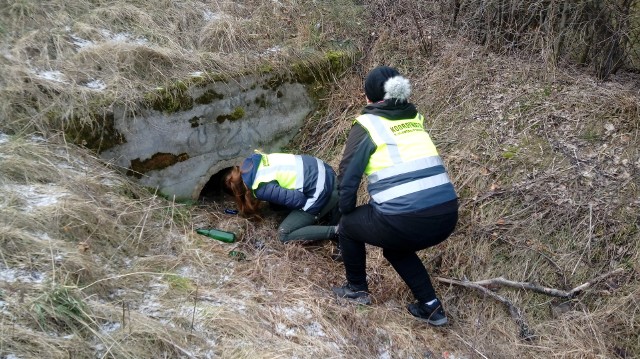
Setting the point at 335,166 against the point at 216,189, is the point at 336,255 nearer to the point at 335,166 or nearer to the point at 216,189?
the point at 335,166

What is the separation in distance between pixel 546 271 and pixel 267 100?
128 inches

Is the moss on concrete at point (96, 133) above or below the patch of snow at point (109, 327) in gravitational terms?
above

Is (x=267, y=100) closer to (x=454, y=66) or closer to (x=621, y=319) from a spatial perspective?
(x=454, y=66)

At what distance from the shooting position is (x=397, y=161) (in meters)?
3.39

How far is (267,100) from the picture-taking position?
19.4 ft

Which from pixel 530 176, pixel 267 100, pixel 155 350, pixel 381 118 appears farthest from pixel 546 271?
pixel 267 100

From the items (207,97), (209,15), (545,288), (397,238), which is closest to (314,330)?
(397,238)

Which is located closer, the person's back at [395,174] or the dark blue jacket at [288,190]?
the person's back at [395,174]

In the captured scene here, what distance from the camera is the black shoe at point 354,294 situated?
3.99m

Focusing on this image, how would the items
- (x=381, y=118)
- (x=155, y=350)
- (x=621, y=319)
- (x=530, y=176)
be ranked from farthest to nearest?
(x=530, y=176) < (x=621, y=319) < (x=381, y=118) < (x=155, y=350)

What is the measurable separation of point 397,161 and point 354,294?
3.77 ft

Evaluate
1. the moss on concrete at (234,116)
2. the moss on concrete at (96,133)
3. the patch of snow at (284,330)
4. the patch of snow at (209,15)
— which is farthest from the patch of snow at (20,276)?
the patch of snow at (209,15)

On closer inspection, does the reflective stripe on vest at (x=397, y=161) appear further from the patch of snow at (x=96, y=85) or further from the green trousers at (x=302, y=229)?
the patch of snow at (x=96, y=85)

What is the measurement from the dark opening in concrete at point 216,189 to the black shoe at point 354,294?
2258mm
